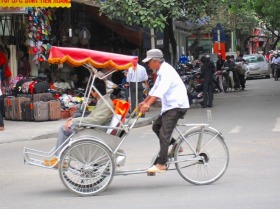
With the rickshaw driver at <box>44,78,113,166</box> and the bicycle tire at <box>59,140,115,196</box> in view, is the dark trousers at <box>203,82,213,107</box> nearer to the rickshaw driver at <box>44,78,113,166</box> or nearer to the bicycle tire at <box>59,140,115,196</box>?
the rickshaw driver at <box>44,78,113,166</box>

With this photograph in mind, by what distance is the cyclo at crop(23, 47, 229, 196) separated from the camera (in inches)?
309

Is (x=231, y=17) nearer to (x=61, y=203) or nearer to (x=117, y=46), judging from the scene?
(x=117, y=46)

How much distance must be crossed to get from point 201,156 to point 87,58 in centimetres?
202

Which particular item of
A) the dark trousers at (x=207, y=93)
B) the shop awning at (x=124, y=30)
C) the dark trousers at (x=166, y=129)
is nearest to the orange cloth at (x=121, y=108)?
the dark trousers at (x=166, y=129)

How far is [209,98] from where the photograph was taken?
20953 mm

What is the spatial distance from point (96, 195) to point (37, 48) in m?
11.2

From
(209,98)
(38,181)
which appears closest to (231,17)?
(209,98)

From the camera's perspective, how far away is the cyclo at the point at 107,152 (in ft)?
25.7

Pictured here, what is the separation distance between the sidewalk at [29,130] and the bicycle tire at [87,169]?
616 centimetres

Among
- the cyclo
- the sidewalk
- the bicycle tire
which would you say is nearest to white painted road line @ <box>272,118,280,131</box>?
the sidewalk

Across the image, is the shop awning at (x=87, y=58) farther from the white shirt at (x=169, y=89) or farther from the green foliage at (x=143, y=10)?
the green foliage at (x=143, y=10)

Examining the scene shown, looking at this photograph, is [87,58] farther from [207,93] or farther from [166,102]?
[207,93]

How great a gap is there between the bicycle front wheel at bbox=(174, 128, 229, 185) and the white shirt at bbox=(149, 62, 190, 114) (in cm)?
46

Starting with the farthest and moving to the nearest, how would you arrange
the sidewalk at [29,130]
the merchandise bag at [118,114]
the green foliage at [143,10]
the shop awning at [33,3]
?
the green foliage at [143,10]
the shop awning at [33,3]
the sidewalk at [29,130]
the merchandise bag at [118,114]
